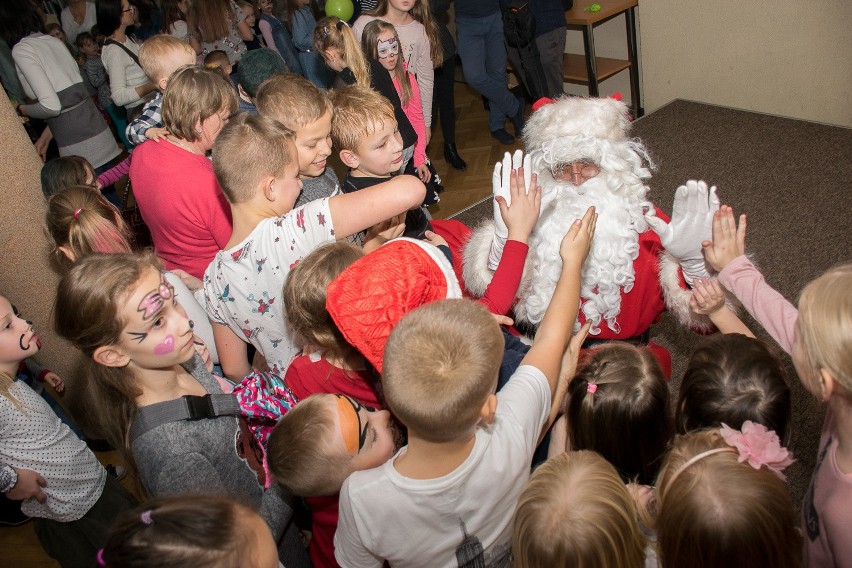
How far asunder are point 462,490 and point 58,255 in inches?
68.6

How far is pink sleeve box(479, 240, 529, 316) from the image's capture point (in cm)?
163

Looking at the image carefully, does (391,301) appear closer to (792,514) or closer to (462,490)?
(462,490)

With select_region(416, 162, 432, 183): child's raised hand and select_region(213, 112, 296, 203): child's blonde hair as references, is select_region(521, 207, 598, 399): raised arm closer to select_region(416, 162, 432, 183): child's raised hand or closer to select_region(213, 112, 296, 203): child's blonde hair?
select_region(213, 112, 296, 203): child's blonde hair

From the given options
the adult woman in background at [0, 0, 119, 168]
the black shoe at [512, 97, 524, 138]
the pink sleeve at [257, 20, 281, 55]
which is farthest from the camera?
the pink sleeve at [257, 20, 281, 55]

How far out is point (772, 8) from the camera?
163 inches

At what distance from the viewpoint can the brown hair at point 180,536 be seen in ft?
3.27

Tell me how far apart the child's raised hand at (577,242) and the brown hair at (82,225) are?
4.95 ft

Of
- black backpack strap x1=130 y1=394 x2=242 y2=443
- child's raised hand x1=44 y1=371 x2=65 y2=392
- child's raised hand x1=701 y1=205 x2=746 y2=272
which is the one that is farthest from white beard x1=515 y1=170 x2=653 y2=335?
child's raised hand x1=44 y1=371 x2=65 y2=392

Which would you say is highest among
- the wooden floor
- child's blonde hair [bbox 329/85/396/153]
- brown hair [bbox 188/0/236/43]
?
brown hair [bbox 188/0/236/43]

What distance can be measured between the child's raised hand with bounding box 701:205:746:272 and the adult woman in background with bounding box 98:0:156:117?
3518mm

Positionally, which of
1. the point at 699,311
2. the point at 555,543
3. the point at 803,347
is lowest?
the point at 699,311

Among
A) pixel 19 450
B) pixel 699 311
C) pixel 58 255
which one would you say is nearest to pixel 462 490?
pixel 699 311

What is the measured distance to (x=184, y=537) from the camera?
102 cm

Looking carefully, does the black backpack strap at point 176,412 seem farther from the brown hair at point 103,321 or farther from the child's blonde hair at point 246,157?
the child's blonde hair at point 246,157
